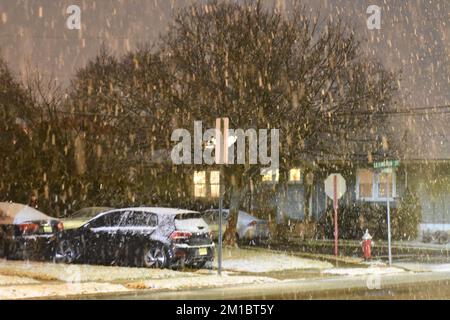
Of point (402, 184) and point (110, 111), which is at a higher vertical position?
point (110, 111)

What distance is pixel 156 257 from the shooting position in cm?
1873

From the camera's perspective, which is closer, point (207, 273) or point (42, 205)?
point (207, 273)

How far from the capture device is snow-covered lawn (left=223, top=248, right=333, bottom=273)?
66.9 feet

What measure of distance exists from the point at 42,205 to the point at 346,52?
49.8 feet

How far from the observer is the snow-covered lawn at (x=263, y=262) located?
2039 cm

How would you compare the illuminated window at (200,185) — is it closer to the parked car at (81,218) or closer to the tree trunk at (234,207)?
the tree trunk at (234,207)

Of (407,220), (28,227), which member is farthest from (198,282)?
(407,220)

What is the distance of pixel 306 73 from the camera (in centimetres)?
2622

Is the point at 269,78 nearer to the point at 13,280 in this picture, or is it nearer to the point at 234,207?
the point at 234,207
